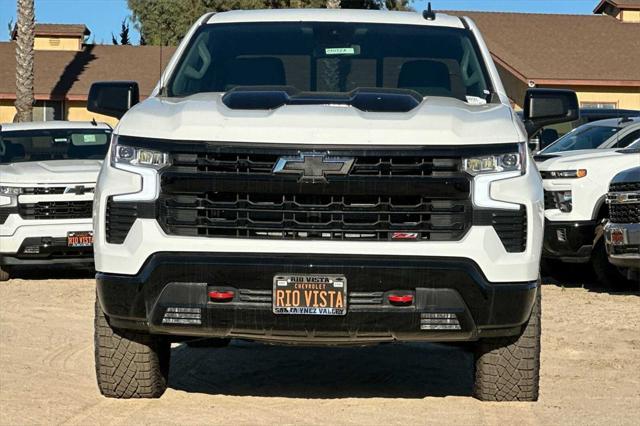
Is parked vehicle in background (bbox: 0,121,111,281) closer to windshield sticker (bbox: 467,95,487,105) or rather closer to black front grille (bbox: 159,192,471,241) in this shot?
windshield sticker (bbox: 467,95,487,105)

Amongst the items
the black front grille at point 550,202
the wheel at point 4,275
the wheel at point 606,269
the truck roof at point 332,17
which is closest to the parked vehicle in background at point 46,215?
the wheel at point 4,275

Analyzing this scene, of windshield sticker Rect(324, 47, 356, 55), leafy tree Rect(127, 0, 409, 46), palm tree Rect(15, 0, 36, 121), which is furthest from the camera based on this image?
leafy tree Rect(127, 0, 409, 46)

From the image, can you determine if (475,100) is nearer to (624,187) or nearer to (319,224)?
(319,224)

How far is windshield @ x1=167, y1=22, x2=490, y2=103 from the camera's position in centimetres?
801

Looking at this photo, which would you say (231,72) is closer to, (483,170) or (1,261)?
(483,170)

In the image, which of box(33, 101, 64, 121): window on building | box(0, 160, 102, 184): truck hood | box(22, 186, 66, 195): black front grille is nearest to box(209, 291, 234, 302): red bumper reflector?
box(0, 160, 102, 184): truck hood

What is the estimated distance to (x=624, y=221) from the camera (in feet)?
41.3

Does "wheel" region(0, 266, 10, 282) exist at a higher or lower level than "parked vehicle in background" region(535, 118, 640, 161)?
lower

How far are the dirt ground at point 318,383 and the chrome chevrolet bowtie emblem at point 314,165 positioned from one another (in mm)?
1268

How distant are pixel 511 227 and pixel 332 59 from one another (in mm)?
1993

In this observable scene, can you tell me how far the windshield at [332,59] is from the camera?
8.01 meters

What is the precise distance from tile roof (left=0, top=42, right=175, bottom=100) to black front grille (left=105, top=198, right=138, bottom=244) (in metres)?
35.6

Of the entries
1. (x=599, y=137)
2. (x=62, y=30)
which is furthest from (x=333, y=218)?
(x=62, y=30)

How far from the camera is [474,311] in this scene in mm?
6613
